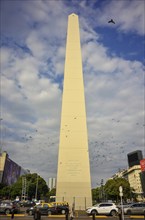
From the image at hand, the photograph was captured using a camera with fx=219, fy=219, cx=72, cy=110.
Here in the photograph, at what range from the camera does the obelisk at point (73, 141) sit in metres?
28.4

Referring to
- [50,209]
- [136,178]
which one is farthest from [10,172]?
[50,209]

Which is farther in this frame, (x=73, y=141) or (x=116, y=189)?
(x=116, y=189)

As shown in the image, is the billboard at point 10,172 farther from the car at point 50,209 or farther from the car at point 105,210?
→ the car at point 105,210

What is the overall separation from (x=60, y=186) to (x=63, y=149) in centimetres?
477

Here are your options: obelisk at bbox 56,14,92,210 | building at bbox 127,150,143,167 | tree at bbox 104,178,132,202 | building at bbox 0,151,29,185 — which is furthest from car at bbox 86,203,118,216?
building at bbox 127,150,143,167

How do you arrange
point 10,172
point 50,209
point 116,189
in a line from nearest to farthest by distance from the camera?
point 50,209 < point 116,189 < point 10,172

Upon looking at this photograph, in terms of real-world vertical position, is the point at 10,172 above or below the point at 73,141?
above

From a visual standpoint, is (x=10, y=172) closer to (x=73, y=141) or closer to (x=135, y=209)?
(x=73, y=141)

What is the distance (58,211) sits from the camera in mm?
23312

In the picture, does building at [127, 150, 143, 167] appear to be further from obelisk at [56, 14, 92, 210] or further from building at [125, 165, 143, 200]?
obelisk at [56, 14, 92, 210]

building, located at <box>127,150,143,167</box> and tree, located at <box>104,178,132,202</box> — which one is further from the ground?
building, located at <box>127,150,143,167</box>

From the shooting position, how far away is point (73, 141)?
3023 centimetres

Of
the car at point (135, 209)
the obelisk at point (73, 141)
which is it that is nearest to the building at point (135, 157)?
the obelisk at point (73, 141)

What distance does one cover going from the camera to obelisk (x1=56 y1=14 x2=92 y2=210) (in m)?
28.4
